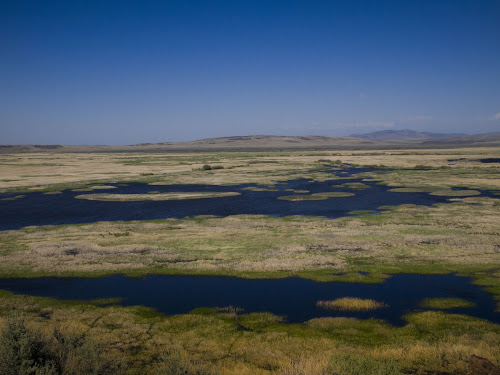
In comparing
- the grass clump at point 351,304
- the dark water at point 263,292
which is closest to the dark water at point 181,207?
the dark water at point 263,292

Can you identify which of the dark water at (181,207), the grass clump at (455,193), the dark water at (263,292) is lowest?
the dark water at (263,292)

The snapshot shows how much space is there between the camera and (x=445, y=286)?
2292 centimetres

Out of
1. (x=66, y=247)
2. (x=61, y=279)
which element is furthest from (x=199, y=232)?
(x=61, y=279)

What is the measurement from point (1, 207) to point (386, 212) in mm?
54467

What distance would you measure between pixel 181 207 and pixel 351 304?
120 feet

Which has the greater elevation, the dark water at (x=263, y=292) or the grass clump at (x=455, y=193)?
the grass clump at (x=455, y=193)

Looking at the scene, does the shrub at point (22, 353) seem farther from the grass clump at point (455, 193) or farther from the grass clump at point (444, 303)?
the grass clump at point (455, 193)

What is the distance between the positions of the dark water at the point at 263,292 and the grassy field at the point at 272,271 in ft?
2.86

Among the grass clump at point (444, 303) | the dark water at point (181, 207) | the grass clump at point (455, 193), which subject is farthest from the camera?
the grass clump at point (455, 193)

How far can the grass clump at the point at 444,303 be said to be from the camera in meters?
20.0

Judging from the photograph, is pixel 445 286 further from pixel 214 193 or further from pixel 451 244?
pixel 214 193

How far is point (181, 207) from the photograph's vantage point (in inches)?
2095

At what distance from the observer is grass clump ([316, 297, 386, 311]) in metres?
20.1

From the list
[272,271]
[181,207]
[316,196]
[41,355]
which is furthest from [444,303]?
[316,196]
